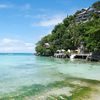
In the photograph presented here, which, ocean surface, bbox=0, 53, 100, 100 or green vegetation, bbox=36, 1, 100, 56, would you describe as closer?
ocean surface, bbox=0, 53, 100, 100

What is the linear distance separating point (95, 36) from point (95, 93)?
46037 mm

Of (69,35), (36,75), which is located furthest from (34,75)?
(69,35)

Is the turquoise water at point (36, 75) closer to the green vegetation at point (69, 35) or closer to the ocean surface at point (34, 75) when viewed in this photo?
the ocean surface at point (34, 75)

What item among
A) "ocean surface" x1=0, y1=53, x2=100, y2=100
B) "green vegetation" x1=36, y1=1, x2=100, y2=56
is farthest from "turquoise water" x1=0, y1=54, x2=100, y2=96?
"green vegetation" x1=36, y1=1, x2=100, y2=56

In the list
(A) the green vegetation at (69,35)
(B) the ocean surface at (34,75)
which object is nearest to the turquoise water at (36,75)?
(B) the ocean surface at (34,75)

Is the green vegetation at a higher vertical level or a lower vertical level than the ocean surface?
higher

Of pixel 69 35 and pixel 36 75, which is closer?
pixel 36 75

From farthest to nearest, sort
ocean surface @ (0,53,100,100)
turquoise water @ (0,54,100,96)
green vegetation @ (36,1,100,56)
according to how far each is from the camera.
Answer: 1. green vegetation @ (36,1,100,56)
2. turquoise water @ (0,54,100,96)
3. ocean surface @ (0,53,100,100)

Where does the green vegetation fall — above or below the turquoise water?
above

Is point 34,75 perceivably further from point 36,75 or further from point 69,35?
point 69,35

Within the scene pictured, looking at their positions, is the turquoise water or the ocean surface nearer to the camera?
the ocean surface

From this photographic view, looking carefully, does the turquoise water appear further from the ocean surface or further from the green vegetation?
the green vegetation

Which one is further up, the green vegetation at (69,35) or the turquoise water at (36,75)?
the green vegetation at (69,35)

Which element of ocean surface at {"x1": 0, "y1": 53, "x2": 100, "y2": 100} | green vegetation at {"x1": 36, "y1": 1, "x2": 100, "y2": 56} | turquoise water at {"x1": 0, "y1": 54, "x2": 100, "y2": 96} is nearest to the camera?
ocean surface at {"x1": 0, "y1": 53, "x2": 100, "y2": 100}
